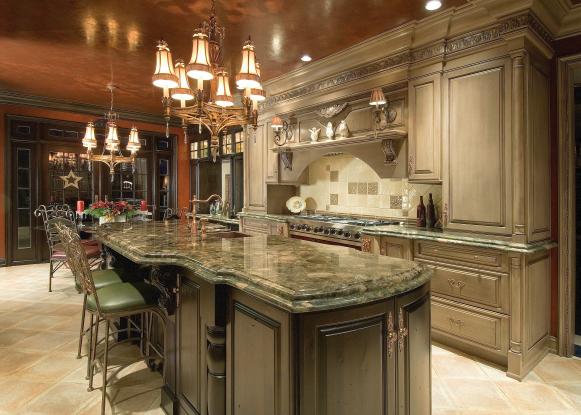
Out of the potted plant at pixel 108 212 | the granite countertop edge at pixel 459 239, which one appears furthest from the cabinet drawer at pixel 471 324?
the potted plant at pixel 108 212

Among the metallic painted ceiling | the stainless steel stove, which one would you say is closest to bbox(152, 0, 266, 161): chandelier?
the metallic painted ceiling

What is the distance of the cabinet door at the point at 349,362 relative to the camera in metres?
1.24

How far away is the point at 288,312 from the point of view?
1.25 metres

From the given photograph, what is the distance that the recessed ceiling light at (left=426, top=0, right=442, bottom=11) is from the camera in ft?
9.55

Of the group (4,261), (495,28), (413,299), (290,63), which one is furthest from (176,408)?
(4,261)

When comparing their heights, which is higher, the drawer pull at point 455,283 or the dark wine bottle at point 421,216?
the dark wine bottle at point 421,216

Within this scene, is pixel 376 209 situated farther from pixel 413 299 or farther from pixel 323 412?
pixel 323 412

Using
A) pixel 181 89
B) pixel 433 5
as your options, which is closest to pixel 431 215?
pixel 433 5

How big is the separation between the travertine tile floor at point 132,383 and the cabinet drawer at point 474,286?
1.62 feet

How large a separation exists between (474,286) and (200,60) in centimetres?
254

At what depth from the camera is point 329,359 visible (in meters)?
1.27

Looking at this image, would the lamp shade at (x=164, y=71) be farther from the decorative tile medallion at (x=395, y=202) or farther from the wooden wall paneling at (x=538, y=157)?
the decorative tile medallion at (x=395, y=202)

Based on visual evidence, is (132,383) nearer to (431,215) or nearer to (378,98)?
(431,215)

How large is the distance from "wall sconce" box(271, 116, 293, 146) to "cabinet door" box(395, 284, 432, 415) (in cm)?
368
